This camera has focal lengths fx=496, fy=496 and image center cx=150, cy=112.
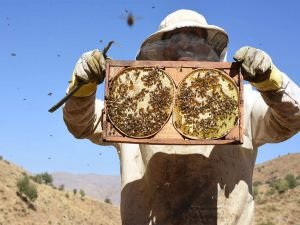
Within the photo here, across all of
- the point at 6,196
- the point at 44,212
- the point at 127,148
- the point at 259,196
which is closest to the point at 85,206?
A: the point at 44,212

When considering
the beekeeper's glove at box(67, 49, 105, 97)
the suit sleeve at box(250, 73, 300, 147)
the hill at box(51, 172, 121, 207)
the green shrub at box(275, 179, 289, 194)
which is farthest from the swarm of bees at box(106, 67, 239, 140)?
the hill at box(51, 172, 121, 207)

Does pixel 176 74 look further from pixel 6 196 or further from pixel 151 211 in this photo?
pixel 6 196

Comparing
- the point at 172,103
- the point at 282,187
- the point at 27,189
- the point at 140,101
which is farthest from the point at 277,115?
the point at 282,187

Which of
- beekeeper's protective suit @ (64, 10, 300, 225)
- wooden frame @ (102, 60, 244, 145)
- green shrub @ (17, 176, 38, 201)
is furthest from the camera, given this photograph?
green shrub @ (17, 176, 38, 201)

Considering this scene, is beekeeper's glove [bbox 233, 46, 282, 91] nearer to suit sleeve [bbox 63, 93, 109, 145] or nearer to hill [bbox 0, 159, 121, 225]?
suit sleeve [bbox 63, 93, 109, 145]

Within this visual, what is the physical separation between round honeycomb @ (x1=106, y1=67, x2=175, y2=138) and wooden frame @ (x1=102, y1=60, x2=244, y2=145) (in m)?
0.04

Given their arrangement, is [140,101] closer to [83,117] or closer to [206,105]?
[206,105]

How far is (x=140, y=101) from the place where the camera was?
4164 mm

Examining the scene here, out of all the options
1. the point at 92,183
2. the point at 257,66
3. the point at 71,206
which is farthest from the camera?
the point at 92,183

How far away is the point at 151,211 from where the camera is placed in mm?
4660

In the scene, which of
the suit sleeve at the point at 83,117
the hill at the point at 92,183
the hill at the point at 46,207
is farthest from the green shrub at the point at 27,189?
the hill at the point at 92,183

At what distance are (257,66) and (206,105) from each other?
0.52 m

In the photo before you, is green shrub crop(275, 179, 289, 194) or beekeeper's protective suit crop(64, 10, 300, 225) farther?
green shrub crop(275, 179, 289, 194)

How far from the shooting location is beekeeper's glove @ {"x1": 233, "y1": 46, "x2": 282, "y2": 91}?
3.99m
